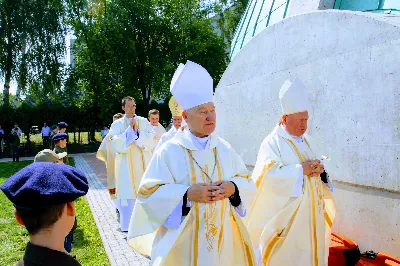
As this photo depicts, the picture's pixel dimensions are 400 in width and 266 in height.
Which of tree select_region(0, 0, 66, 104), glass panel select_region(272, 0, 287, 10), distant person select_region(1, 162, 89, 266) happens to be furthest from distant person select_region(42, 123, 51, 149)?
distant person select_region(1, 162, 89, 266)

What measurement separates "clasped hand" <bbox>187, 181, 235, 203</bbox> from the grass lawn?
311cm

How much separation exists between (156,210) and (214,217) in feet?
1.57

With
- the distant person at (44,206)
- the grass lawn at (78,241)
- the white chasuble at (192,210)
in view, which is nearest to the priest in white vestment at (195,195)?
the white chasuble at (192,210)

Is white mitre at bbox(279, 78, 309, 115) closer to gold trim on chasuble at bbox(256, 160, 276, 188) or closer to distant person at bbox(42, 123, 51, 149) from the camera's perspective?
gold trim on chasuble at bbox(256, 160, 276, 188)

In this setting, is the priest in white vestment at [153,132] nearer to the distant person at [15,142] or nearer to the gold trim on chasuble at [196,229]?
the gold trim on chasuble at [196,229]

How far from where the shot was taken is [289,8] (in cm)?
844

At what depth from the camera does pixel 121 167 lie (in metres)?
8.06

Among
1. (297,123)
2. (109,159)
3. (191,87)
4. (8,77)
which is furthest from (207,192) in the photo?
(8,77)

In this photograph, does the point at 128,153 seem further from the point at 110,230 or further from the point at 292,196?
the point at 292,196

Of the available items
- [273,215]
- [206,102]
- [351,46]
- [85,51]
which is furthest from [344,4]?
[85,51]

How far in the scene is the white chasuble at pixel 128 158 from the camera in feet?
26.0

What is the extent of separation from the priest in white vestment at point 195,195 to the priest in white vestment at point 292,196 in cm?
95

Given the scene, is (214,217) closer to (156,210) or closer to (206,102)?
(156,210)

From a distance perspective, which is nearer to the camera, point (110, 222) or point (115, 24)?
point (110, 222)
